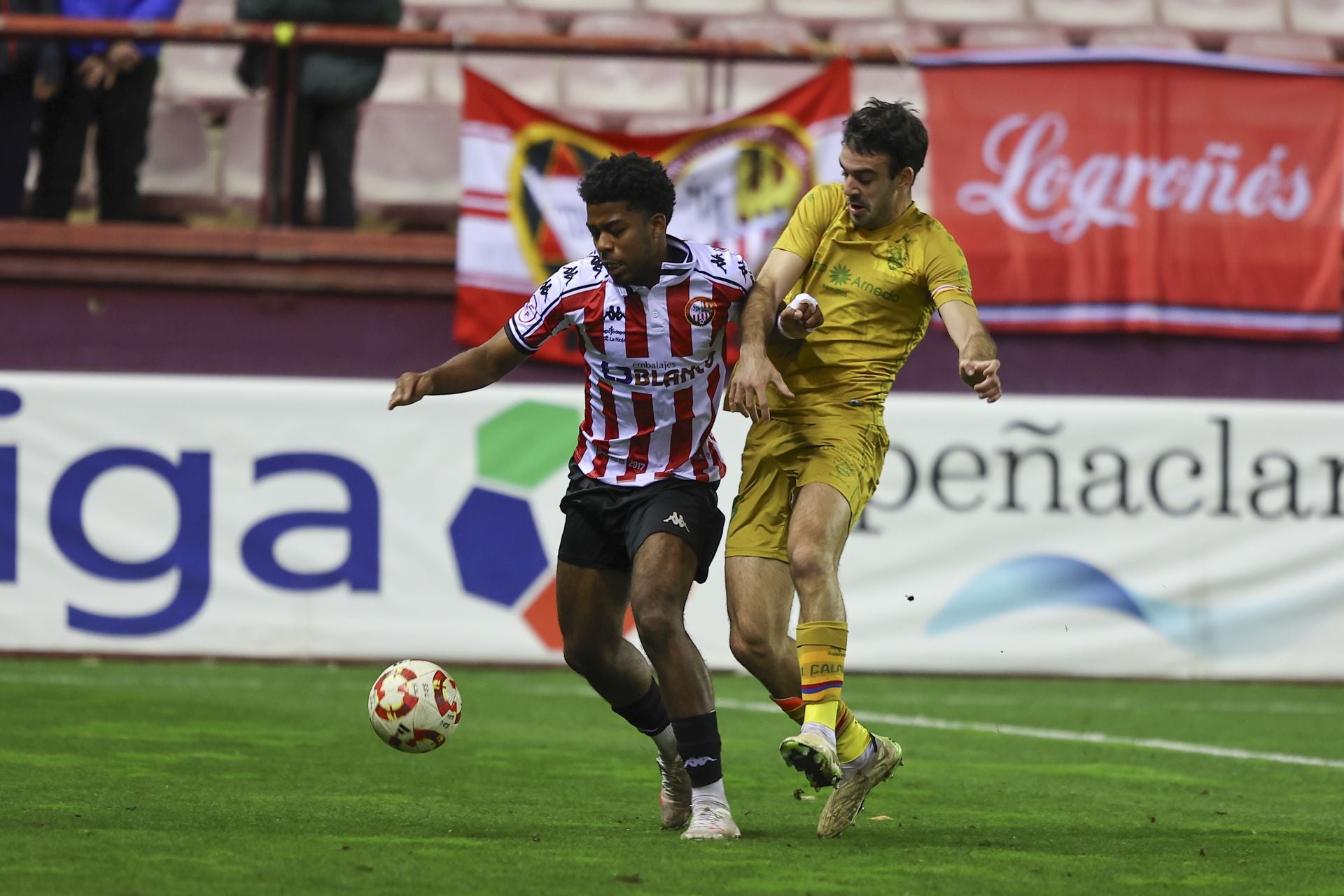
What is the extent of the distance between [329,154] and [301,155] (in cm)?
18

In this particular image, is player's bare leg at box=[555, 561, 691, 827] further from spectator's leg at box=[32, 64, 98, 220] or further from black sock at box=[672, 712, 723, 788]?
spectator's leg at box=[32, 64, 98, 220]

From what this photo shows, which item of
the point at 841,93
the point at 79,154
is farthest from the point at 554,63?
the point at 79,154

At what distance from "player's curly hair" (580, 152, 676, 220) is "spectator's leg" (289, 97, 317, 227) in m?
6.73

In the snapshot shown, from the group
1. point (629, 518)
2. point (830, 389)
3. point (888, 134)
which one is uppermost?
point (888, 134)

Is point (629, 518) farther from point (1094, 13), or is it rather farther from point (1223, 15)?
point (1223, 15)

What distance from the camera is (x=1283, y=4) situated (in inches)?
599

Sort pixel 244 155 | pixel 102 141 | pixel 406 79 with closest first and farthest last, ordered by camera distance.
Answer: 1. pixel 102 141
2. pixel 244 155
3. pixel 406 79

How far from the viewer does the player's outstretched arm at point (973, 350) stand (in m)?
5.72

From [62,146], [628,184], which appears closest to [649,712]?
[628,184]

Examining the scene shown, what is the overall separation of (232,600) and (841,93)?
15.1 ft

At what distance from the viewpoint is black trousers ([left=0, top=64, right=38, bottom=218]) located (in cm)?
1185

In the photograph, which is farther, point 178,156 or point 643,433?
point 178,156

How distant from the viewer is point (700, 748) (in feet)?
19.0

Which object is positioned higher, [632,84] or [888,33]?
[888,33]
